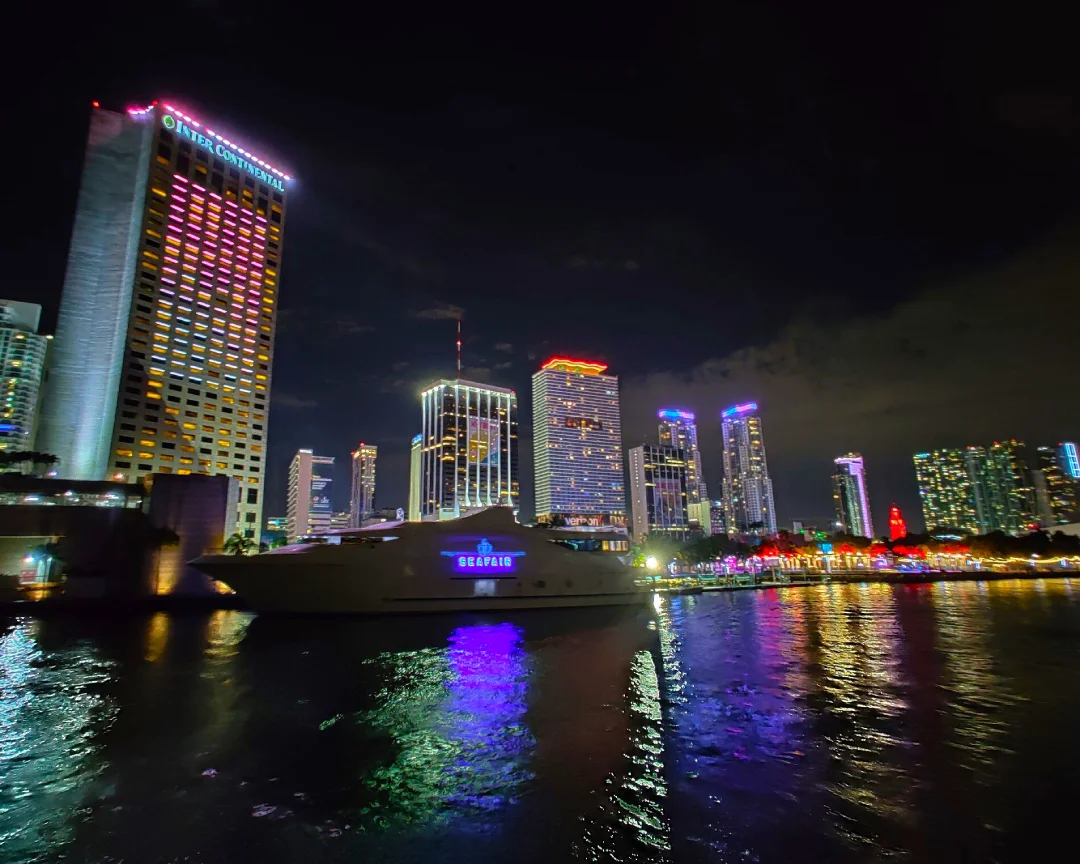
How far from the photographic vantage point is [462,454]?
190125 millimetres

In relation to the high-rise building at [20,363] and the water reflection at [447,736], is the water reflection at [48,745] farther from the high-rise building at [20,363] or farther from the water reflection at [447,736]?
the high-rise building at [20,363]

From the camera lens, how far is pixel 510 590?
3884 centimetres

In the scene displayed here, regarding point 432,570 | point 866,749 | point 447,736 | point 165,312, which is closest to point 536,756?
point 447,736

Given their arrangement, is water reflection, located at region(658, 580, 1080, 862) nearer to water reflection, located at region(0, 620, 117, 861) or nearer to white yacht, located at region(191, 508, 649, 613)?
water reflection, located at region(0, 620, 117, 861)

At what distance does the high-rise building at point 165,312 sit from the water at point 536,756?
8022cm

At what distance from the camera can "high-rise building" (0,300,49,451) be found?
9856cm

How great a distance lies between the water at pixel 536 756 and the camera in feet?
24.4

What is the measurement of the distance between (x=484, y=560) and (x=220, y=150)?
11208 cm

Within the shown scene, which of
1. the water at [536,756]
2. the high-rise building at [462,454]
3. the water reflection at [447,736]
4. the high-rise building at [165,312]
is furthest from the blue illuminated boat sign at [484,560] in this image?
the high-rise building at [462,454]

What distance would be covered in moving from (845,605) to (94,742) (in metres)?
56.8

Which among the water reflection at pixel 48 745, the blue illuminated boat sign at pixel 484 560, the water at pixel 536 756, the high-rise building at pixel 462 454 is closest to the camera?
the water at pixel 536 756

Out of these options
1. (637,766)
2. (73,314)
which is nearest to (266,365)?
(73,314)

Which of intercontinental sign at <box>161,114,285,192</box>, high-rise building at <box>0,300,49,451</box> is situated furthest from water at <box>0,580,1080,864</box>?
intercontinental sign at <box>161,114,285,192</box>

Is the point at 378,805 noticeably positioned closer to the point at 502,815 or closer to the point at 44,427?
the point at 502,815
